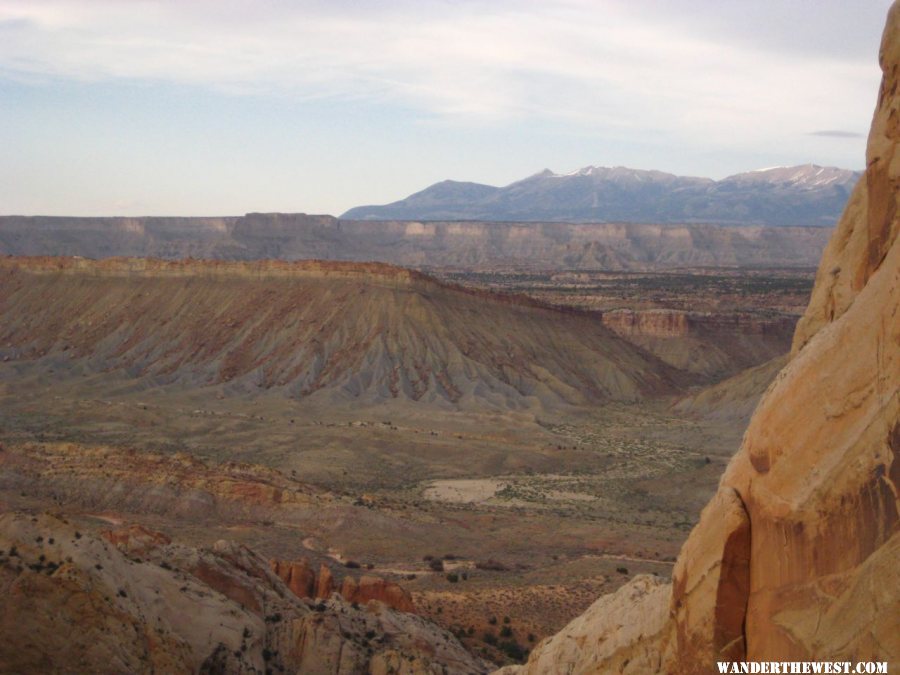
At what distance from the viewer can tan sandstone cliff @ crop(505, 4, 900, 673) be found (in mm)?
8484

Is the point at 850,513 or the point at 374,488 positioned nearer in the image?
the point at 850,513

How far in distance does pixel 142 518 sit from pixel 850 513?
31579mm

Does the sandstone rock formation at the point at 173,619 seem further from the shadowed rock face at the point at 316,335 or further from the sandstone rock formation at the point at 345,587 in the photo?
the shadowed rock face at the point at 316,335

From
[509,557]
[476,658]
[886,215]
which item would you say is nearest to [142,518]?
[509,557]

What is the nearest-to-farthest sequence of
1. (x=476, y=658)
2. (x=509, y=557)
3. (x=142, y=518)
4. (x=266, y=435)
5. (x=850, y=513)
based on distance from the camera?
(x=850, y=513), (x=476, y=658), (x=509, y=557), (x=142, y=518), (x=266, y=435)

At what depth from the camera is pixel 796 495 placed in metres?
9.26

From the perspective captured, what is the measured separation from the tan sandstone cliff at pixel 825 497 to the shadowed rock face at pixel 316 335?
2510 inches

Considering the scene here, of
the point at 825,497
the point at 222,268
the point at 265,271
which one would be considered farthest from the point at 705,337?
the point at 825,497

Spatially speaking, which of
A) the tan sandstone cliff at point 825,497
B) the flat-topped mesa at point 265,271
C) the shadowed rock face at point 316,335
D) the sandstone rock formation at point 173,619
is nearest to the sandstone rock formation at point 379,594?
the sandstone rock formation at point 173,619

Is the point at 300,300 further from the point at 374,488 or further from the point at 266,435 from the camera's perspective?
Result: the point at 374,488

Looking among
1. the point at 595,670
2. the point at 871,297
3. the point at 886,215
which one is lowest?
the point at 595,670

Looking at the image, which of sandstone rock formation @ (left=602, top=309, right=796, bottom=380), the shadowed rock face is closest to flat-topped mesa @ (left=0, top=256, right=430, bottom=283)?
the shadowed rock face

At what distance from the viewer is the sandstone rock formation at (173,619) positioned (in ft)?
45.6

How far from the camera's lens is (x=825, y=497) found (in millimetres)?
8945
